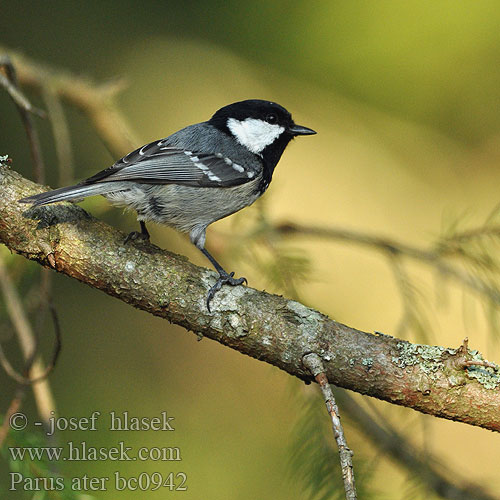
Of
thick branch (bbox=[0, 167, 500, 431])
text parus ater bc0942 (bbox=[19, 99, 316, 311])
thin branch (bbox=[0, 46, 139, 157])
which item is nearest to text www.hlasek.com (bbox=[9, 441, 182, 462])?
text parus ater bc0942 (bbox=[19, 99, 316, 311])

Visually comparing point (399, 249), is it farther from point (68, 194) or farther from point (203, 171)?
point (68, 194)

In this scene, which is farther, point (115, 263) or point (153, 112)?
point (153, 112)

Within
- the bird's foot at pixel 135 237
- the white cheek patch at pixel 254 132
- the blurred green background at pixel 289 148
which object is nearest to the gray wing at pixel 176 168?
the white cheek patch at pixel 254 132

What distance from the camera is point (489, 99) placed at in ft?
10.7

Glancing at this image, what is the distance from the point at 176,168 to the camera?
2139 mm

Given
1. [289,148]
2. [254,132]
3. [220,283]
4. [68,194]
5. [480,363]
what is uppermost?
[289,148]

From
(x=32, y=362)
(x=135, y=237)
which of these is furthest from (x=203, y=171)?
(x=32, y=362)

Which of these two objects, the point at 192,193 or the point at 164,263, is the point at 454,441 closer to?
the point at 192,193

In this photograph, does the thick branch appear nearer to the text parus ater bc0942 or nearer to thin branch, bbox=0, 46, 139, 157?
the text parus ater bc0942

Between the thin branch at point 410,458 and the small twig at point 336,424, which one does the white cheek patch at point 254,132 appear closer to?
the thin branch at point 410,458

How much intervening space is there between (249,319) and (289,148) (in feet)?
6.84

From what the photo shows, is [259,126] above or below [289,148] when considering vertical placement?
below

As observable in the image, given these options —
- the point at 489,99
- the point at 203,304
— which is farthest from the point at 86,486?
the point at 489,99

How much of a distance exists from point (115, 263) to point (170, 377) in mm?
1905
